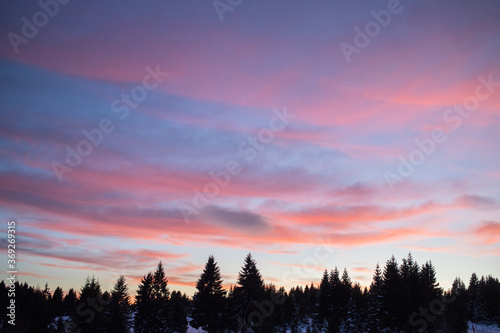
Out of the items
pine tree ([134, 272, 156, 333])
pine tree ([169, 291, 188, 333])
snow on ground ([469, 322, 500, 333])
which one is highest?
pine tree ([134, 272, 156, 333])

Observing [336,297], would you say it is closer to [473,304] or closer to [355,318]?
[355,318]

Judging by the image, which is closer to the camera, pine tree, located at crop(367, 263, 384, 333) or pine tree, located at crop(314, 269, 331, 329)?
pine tree, located at crop(367, 263, 384, 333)

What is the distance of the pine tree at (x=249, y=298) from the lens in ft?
171

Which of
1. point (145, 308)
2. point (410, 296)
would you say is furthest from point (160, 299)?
point (410, 296)

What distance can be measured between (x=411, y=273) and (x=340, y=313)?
84.6 ft

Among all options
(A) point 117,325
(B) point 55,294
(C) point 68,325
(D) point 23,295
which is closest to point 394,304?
(A) point 117,325

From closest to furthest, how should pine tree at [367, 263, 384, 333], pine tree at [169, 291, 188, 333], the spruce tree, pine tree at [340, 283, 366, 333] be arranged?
pine tree at [367, 263, 384, 333], pine tree at [340, 283, 366, 333], pine tree at [169, 291, 188, 333], the spruce tree

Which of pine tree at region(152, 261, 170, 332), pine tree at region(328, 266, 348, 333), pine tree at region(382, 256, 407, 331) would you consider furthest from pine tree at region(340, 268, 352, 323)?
pine tree at region(152, 261, 170, 332)

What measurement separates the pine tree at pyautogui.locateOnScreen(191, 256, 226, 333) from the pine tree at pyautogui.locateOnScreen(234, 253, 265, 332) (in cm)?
275

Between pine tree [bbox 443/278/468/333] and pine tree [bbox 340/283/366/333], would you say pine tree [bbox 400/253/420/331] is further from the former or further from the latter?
pine tree [bbox 340/283/366/333]

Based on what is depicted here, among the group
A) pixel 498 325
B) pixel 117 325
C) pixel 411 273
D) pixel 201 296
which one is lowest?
pixel 498 325

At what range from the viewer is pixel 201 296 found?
174ft

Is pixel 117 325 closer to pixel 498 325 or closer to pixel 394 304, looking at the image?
pixel 394 304

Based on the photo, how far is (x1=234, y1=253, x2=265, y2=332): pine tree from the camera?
52.2 meters
